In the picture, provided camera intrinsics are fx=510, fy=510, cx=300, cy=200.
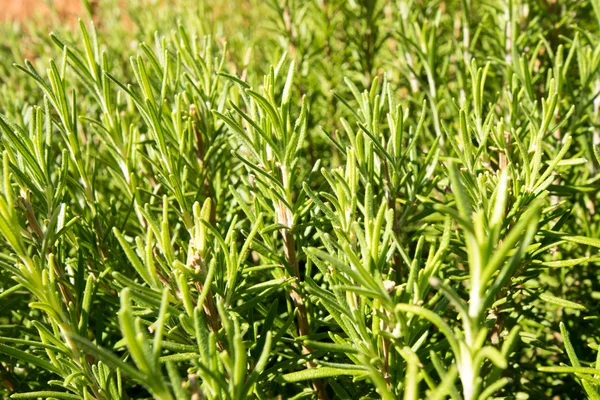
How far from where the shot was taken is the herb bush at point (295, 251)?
533mm

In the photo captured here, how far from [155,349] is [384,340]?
30cm

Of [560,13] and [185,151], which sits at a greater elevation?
[560,13]

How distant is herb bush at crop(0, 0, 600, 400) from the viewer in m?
0.53

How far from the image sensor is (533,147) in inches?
31.9

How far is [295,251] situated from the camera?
0.84 meters

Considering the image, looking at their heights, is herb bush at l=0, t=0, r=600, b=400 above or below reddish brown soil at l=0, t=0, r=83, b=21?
below

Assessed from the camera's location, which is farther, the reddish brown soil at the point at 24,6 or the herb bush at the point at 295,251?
the reddish brown soil at the point at 24,6

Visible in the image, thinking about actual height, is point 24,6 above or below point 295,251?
above

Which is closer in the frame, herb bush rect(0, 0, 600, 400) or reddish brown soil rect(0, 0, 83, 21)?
herb bush rect(0, 0, 600, 400)

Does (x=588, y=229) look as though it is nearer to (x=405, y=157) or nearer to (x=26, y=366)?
(x=405, y=157)

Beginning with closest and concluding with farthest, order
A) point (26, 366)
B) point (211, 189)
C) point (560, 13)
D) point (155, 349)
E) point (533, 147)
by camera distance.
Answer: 1. point (155, 349)
2. point (533, 147)
3. point (26, 366)
4. point (211, 189)
5. point (560, 13)

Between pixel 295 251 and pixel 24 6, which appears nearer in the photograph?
pixel 295 251

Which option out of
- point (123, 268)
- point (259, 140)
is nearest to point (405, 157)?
point (259, 140)

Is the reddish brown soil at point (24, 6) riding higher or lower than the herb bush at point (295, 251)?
higher
